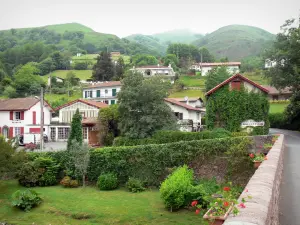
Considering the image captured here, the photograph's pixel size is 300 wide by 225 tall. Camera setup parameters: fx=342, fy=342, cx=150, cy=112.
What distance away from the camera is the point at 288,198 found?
8.71 m

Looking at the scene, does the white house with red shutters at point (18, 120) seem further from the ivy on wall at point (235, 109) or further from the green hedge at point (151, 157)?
the ivy on wall at point (235, 109)

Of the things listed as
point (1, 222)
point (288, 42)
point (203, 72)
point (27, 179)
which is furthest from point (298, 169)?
point (203, 72)

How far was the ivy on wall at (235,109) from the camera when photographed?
3578 centimetres

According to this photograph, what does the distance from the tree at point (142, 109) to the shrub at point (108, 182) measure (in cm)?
1187

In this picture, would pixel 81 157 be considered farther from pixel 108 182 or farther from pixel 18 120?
pixel 18 120

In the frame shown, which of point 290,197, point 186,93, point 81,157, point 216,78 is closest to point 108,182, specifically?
point 81,157

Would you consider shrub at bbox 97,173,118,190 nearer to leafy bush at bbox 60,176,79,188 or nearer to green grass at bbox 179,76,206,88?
leafy bush at bbox 60,176,79,188

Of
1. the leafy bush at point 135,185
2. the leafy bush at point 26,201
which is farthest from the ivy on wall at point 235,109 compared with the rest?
the leafy bush at point 26,201

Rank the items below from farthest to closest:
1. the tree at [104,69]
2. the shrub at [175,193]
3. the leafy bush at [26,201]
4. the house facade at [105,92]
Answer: the tree at [104,69] → the house facade at [105,92] → the leafy bush at [26,201] → the shrub at [175,193]

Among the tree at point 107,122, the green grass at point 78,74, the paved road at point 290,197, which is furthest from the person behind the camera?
the green grass at point 78,74

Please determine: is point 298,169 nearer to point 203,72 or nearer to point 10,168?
point 10,168

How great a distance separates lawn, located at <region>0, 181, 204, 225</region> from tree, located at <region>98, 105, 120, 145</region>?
52.2ft

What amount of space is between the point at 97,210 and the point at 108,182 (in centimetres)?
485

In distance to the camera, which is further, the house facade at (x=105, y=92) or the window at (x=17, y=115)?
→ the house facade at (x=105, y=92)
